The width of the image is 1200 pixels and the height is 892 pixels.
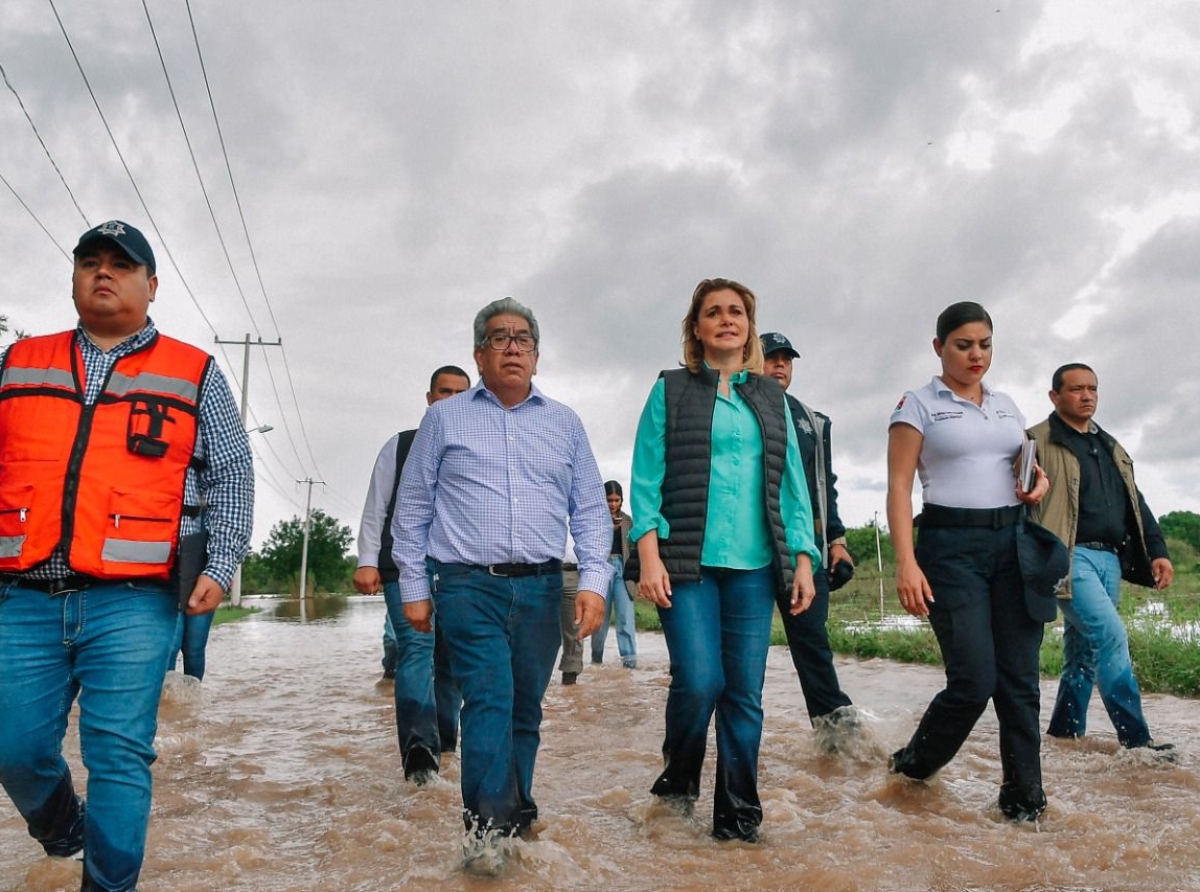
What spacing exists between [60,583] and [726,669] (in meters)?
2.44

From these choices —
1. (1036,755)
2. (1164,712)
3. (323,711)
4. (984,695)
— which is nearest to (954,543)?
(984,695)

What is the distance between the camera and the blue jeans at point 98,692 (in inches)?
117

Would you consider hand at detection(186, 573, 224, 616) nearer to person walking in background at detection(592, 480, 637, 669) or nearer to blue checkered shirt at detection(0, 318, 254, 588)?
blue checkered shirt at detection(0, 318, 254, 588)

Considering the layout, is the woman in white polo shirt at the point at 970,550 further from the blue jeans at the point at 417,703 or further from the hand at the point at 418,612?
the blue jeans at the point at 417,703

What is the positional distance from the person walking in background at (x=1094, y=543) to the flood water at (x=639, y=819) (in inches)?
10.9

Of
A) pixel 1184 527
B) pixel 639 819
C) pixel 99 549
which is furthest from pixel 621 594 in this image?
pixel 1184 527

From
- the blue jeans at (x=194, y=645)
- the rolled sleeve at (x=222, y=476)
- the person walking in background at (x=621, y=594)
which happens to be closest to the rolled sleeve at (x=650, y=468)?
the rolled sleeve at (x=222, y=476)

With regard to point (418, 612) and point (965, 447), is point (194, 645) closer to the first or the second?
point (418, 612)

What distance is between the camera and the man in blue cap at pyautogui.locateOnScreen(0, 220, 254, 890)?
301 centimetres

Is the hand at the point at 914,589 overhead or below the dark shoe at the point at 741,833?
overhead

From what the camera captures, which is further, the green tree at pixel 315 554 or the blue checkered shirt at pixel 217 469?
the green tree at pixel 315 554

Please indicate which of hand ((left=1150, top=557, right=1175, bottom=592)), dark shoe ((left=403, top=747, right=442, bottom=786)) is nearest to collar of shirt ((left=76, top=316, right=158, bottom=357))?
dark shoe ((left=403, top=747, right=442, bottom=786))

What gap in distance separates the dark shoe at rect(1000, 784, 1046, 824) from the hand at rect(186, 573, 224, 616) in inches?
128

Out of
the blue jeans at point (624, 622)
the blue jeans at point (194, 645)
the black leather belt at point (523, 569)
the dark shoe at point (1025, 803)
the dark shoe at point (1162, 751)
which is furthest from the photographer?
the blue jeans at point (624, 622)
